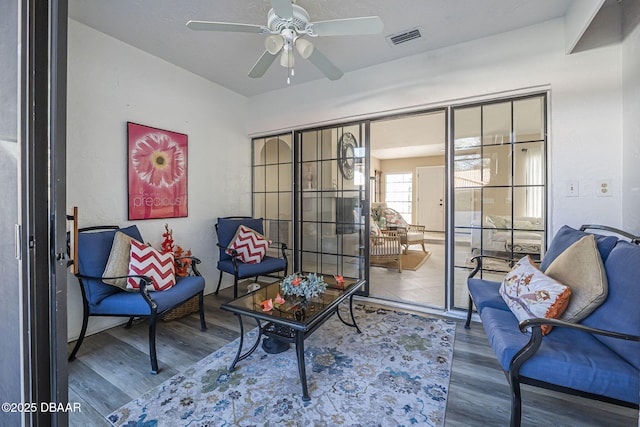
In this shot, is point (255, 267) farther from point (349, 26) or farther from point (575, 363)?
point (575, 363)

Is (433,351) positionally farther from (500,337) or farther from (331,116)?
(331,116)

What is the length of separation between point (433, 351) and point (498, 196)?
155 centimetres

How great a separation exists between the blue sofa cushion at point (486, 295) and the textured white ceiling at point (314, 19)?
217 cm

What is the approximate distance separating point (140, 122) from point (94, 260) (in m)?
1.40

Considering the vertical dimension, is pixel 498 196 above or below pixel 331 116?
below

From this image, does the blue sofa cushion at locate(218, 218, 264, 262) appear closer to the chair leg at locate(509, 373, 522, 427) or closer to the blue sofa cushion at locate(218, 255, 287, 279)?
the blue sofa cushion at locate(218, 255, 287, 279)

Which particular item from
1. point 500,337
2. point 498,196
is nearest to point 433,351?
point 500,337

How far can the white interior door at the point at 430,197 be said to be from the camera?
26.6ft

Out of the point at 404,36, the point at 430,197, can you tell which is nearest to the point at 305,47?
→ the point at 404,36

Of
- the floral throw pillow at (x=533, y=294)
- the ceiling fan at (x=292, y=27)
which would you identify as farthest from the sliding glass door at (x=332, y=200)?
the floral throw pillow at (x=533, y=294)

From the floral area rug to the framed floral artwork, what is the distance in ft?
5.26

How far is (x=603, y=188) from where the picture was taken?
84.3 inches

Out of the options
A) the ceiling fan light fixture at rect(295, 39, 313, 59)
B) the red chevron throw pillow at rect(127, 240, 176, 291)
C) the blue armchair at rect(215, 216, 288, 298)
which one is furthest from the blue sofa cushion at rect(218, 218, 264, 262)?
the ceiling fan light fixture at rect(295, 39, 313, 59)

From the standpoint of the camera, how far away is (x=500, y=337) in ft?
4.77
